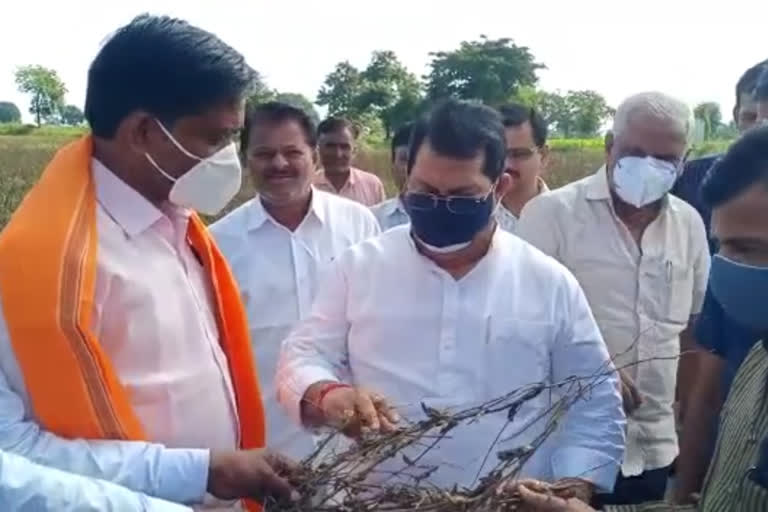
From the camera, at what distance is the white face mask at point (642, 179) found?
12.0ft

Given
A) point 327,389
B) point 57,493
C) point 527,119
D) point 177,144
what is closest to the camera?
point 57,493

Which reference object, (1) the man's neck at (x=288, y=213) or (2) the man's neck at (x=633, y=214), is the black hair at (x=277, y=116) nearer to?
(1) the man's neck at (x=288, y=213)

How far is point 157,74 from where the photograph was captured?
2180mm

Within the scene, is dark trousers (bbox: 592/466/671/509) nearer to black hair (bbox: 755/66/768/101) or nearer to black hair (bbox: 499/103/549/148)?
black hair (bbox: 755/66/768/101)

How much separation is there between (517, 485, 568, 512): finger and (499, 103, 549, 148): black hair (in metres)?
2.92

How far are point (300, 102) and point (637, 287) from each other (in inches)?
56.9

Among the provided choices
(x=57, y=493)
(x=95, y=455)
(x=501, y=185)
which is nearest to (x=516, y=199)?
(x=501, y=185)

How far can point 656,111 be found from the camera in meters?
3.73

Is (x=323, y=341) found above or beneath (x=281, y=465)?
above

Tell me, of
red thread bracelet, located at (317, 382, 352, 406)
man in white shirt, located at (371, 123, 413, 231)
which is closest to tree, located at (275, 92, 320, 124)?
man in white shirt, located at (371, 123, 413, 231)

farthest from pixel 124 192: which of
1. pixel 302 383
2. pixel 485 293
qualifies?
pixel 485 293

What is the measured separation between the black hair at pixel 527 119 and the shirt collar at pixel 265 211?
3.83 ft

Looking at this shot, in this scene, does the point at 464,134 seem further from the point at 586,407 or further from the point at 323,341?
the point at 586,407

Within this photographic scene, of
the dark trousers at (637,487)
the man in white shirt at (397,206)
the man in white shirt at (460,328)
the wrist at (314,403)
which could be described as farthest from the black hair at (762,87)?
the wrist at (314,403)
